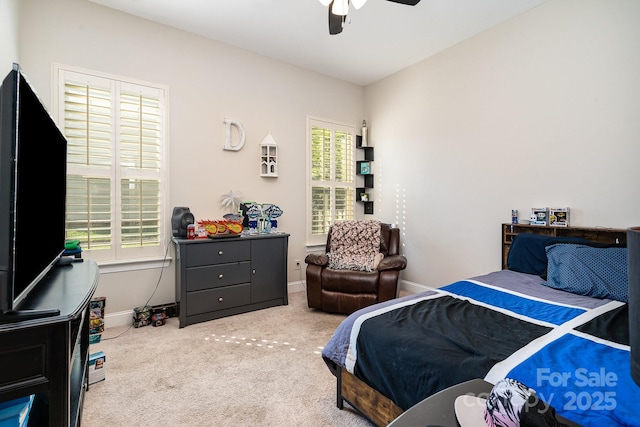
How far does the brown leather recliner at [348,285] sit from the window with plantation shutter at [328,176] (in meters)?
0.98

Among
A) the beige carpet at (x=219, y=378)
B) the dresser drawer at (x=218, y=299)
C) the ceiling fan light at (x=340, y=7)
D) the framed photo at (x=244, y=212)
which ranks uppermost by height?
the ceiling fan light at (x=340, y=7)

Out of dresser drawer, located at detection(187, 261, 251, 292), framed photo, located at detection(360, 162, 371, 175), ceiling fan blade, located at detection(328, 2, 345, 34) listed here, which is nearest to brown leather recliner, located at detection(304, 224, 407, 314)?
dresser drawer, located at detection(187, 261, 251, 292)

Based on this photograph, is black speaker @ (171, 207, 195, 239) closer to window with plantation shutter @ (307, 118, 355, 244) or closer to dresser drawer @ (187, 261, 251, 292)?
dresser drawer @ (187, 261, 251, 292)

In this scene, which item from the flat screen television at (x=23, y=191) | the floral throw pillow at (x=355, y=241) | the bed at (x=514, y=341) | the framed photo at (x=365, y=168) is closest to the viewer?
the flat screen television at (x=23, y=191)

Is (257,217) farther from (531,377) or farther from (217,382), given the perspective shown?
(531,377)

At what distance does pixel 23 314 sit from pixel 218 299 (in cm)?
229

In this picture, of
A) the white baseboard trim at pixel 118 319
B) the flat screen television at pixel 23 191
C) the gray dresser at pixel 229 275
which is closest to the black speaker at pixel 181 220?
the gray dresser at pixel 229 275

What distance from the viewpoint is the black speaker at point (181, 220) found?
3.08m

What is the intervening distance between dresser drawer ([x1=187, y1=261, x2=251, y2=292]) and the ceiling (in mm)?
2431

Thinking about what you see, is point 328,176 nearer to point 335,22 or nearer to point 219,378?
point 335,22

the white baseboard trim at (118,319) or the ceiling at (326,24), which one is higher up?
the ceiling at (326,24)

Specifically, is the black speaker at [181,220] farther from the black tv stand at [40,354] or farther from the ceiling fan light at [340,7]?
the ceiling fan light at [340,7]

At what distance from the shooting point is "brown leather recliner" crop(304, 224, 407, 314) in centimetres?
314

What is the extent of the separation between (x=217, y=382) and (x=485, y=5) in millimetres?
3771
